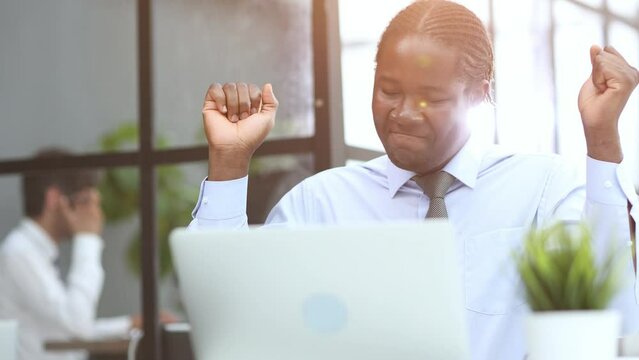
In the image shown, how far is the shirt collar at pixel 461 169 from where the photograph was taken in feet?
8.14

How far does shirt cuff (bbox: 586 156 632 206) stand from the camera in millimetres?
2051

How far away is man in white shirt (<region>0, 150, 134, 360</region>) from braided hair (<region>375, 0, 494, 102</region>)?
2688mm

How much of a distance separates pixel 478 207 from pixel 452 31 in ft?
1.30

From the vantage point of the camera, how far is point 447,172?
247cm

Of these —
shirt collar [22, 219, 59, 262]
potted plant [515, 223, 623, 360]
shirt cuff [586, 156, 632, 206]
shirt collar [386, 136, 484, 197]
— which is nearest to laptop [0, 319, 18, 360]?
shirt collar [386, 136, 484, 197]

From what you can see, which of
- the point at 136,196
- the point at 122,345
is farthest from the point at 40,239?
the point at 122,345

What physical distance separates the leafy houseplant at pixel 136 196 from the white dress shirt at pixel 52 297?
171 millimetres

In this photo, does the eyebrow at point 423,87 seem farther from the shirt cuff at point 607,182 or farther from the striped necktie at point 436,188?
the shirt cuff at point 607,182

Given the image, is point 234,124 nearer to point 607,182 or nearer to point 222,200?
point 222,200

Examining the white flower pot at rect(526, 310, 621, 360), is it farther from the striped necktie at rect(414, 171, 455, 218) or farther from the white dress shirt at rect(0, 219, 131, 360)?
the white dress shirt at rect(0, 219, 131, 360)

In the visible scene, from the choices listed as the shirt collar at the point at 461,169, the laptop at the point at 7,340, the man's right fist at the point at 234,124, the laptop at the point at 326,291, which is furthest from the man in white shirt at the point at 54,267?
the laptop at the point at 326,291

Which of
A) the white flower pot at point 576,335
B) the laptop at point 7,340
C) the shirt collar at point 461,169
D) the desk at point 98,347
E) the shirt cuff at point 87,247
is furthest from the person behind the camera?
the shirt cuff at point 87,247

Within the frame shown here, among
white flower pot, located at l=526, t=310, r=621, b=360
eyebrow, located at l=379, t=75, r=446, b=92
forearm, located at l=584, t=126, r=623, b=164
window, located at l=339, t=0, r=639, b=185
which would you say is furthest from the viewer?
window, located at l=339, t=0, r=639, b=185

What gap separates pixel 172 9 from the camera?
16.0 feet
